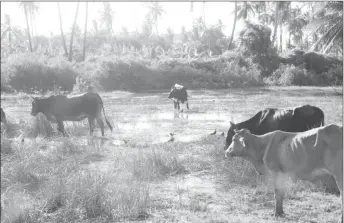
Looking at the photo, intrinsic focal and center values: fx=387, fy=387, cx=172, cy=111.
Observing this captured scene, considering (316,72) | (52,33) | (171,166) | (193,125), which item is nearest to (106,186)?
(171,166)

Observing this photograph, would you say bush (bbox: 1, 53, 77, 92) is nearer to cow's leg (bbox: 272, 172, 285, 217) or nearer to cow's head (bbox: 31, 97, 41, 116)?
cow's head (bbox: 31, 97, 41, 116)

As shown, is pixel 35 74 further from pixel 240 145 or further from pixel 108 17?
pixel 108 17

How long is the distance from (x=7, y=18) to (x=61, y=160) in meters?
55.1

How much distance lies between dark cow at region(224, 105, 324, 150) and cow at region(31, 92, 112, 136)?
4.85 meters

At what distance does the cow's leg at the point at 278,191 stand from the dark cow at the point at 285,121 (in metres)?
1.97

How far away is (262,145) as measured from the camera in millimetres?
4609

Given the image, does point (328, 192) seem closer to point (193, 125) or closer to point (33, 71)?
point (193, 125)

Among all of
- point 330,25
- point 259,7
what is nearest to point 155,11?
point 259,7

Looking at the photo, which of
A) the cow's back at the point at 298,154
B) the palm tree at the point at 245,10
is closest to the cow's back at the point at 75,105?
the cow's back at the point at 298,154

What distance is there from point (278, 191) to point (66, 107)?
699cm

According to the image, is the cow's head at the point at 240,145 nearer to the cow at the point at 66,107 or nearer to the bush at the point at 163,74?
the cow at the point at 66,107

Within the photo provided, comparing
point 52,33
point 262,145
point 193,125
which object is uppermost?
point 52,33

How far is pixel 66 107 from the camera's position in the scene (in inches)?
400

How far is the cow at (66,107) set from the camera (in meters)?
10.2
